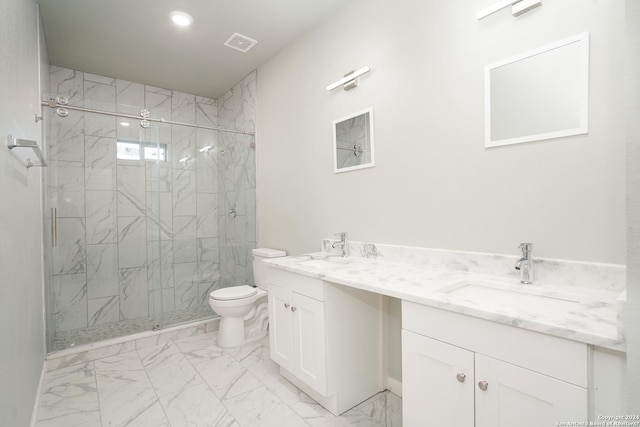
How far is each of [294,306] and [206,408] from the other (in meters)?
0.76

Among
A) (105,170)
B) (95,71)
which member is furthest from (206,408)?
(95,71)

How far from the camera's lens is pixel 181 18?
229 cm

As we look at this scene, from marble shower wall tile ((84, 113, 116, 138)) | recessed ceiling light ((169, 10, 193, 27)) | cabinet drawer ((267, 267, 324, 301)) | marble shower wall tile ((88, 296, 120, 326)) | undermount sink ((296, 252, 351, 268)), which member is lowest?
marble shower wall tile ((88, 296, 120, 326))

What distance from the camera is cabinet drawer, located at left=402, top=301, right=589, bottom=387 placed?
2.57 feet

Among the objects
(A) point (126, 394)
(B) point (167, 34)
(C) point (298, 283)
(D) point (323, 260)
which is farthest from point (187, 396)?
(B) point (167, 34)

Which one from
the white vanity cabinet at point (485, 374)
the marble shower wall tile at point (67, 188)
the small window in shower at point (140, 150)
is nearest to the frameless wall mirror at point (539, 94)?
the white vanity cabinet at point (485, 374)

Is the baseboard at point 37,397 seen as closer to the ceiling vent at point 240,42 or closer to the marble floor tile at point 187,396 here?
the marble floor tile at point 187,396

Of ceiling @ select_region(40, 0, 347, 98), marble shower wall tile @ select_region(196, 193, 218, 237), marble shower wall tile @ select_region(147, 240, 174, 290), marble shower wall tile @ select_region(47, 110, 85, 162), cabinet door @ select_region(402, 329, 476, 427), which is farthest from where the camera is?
marble shower wall tile @ select_region(196, 193, 218, 237)

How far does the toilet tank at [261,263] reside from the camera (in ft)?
9.10

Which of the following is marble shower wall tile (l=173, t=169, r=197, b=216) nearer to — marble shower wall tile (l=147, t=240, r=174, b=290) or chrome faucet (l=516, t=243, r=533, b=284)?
marble shower wall tile (l=147, t=240, r=174, b=290)

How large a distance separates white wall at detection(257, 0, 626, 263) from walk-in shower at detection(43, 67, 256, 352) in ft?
3.31

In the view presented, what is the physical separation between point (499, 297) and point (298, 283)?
1.03 meters

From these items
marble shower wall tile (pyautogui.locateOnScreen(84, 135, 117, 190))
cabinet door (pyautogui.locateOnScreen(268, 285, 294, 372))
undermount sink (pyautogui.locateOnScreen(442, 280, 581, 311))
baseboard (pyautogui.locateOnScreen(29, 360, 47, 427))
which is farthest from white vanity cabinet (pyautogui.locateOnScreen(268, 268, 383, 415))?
marble shower wall tile (pyautogui.locateOnScreen(84, 135, 117, 190))

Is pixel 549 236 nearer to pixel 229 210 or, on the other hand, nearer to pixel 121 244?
pixel 229 210
